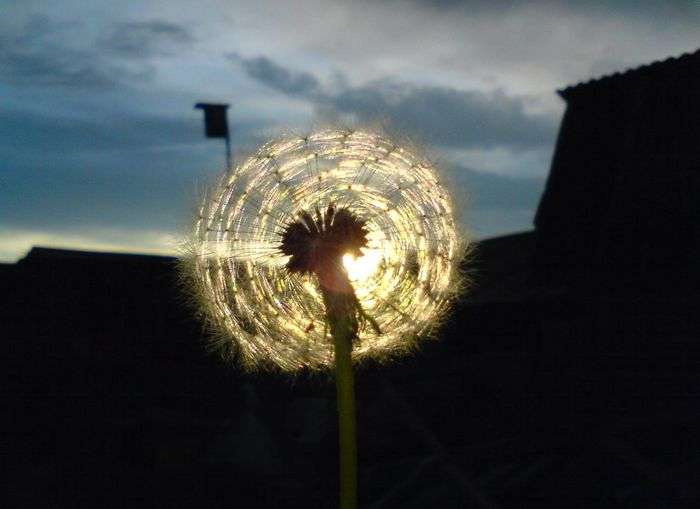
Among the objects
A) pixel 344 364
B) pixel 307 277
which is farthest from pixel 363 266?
pixel 344 364

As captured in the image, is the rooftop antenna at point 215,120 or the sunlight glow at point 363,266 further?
the rooftop antenna at point 215,120

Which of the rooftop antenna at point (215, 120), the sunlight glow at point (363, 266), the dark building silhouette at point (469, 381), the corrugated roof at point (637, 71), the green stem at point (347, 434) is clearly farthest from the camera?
the corrugated roof at point (637, 71)

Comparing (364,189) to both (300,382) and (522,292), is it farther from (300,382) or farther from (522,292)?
(522,292)

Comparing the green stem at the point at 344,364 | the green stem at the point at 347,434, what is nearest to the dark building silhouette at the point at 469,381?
the green stem at the point at 344,364

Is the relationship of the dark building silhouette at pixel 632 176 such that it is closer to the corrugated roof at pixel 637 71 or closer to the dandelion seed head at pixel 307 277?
the corrugated roof at pixel 637 71

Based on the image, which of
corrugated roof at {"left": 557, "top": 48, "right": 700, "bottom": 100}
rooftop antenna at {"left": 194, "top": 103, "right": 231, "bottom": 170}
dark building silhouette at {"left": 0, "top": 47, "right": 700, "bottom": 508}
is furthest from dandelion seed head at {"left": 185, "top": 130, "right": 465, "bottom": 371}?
corrugated roof at {"left": 557, "top": 48, "right": 700, "bottom": 100}

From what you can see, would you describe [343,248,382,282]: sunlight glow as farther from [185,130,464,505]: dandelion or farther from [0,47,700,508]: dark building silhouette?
[0,47,700,508]: dark building silhouette

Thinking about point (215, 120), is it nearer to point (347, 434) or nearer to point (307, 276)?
point (307, 276)
